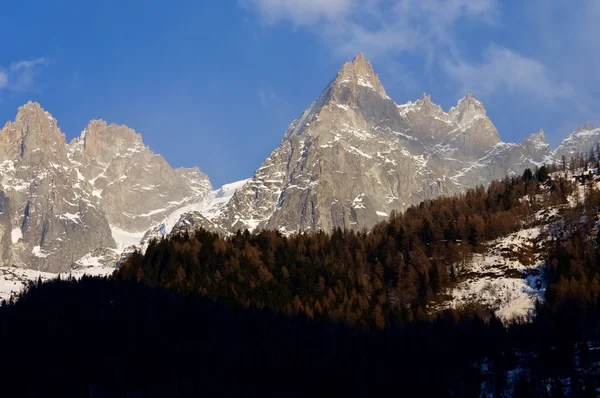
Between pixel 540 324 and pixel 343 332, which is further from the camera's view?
pixel 343 332

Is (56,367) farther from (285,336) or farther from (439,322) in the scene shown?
(439,322)

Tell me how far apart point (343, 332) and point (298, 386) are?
30747mm

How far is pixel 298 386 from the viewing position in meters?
166

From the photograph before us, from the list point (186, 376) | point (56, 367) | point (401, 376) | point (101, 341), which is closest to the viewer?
point (401, 376)

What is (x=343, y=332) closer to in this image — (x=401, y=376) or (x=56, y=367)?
(x=401, y=376)

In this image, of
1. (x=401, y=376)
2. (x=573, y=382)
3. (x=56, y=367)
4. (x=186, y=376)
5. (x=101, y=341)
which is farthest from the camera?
(x=101, y=341)

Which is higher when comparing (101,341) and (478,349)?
(101,341)

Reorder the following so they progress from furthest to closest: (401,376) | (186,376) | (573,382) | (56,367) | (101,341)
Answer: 1. (101,341)
2. (56,367)
3. (186,376)
4. (401,376)
5. (573,382)

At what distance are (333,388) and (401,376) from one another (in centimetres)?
1274

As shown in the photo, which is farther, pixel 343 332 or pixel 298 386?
pixel 343 332

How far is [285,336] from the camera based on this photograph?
190 metres

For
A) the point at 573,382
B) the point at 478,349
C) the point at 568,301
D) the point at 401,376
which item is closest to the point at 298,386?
the point at 401,376

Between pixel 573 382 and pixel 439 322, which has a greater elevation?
pixel 439 322

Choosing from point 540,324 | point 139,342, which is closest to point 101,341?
point 139,342
